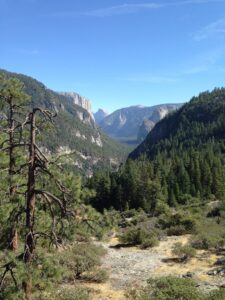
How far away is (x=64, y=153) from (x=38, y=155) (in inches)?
49.1

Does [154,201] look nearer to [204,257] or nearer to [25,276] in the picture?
[204,257]

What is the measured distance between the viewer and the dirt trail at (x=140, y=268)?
23641 millimetres

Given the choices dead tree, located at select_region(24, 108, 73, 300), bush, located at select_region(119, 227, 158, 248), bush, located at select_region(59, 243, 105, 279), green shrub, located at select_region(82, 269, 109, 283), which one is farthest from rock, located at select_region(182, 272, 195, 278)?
dead tree, located at select_region(24, 108, 73, 300)

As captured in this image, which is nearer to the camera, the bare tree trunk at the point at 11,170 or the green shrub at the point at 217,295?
the bare tree trunk at the point at 11,170

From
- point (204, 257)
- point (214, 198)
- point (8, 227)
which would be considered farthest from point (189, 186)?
point (8, 227)

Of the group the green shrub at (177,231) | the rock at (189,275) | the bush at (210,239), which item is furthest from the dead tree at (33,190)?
the green shrub at (177,231)

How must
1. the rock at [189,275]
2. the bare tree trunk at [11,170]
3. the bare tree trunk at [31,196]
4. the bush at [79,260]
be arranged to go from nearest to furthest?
the bare tree trunk at [31,196], the bare tree trunk at [11,170], the bush at [79,260], the rock at [189,275]

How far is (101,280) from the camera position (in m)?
25.1

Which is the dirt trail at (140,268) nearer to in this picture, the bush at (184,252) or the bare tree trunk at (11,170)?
the bush at (184,252)

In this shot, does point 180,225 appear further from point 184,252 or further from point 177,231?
point 184,252

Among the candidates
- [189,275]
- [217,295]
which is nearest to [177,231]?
[189,275]

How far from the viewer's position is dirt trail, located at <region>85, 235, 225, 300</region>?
2364 centimetres

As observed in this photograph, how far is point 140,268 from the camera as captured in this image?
29281mm

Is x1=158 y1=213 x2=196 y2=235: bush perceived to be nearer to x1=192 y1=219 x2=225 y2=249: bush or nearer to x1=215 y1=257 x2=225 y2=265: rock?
x1=192 y1=219 x2=225 y2=249: bush
